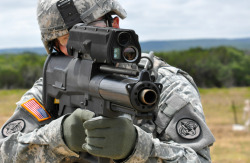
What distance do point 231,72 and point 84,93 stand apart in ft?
153

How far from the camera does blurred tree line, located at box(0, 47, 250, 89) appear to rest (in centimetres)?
4322

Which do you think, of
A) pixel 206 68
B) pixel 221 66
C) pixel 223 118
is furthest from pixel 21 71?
pixel 223 118

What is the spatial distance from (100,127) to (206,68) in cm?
4228

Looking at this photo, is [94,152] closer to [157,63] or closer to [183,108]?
[183,108]

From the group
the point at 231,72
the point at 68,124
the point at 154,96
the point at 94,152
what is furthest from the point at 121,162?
the point at 231,72

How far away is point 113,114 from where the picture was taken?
310 cm

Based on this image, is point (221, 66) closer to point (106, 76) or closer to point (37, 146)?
point (37, 146)

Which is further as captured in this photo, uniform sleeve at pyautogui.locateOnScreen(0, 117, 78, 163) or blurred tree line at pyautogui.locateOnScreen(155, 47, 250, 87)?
blurred tree line at pyautogui.locateOnScreen(155, 47, 250, 87)

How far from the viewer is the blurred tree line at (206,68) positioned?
43.2 meters

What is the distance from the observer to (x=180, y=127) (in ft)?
12.6

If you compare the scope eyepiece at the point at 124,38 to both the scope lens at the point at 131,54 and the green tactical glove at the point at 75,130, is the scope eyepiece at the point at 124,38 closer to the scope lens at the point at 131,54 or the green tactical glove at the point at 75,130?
the scope lens at the point at 131,54

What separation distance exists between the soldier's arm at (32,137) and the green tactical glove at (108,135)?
1.87 feet

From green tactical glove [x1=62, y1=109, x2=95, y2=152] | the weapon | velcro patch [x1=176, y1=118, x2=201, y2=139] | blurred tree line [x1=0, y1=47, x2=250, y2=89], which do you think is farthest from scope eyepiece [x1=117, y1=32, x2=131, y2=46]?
blurred tree line [x1=0, y1=47, x2=250, y2=89]

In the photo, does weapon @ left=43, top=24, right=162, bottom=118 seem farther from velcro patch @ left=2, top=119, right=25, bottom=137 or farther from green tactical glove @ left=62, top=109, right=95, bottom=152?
velcro patch @ left=2, top=119, right=25, bottom=137
